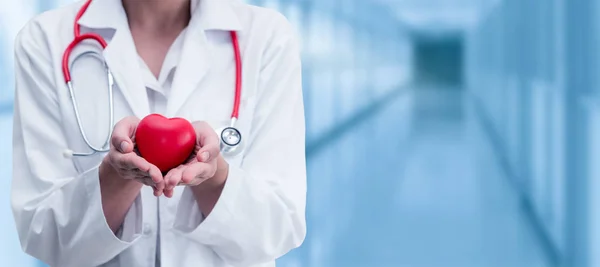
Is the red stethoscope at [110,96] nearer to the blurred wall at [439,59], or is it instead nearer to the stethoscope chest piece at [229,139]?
the stethoscope chest piece at [229,139]

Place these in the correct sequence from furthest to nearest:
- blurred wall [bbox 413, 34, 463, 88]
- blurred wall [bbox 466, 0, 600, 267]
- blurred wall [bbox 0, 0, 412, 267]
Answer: blurred wall [bbox 413, 34, 463, 88] → blurred wall [bbox 466, 0, 600, 267] → blurred wall [bbox 0, 0, 412, 267]

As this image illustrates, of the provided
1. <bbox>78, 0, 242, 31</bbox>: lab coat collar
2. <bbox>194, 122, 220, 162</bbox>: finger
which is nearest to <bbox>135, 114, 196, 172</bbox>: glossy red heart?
<bbox>194, 122, 220, 162</bbox>: finger

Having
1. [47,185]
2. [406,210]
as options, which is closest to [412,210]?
[406,210]

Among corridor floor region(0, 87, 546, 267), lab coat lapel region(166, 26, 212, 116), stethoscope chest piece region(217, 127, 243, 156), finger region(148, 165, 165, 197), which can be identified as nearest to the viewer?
finger region(148, 165, 165, 197)

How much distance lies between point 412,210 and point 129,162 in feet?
11.4

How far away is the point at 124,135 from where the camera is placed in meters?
0.87

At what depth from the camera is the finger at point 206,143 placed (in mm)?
872

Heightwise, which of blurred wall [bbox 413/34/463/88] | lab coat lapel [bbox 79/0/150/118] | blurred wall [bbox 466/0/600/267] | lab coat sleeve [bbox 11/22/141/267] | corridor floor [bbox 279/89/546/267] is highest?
lab coat lapel [bbox 79/0/150/118]

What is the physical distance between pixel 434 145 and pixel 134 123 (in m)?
6.31

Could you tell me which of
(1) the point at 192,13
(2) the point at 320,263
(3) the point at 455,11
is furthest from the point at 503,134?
(3) the point at 455,11

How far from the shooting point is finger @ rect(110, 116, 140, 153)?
2.80ft

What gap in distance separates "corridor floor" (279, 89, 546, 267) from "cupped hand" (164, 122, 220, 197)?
7.08 ft

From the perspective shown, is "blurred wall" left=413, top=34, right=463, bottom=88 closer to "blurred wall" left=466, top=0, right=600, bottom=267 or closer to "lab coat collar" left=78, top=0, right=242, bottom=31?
"blurred wall" left=466, top=0, right=600, bottom=267

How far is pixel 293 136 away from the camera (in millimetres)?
1077
